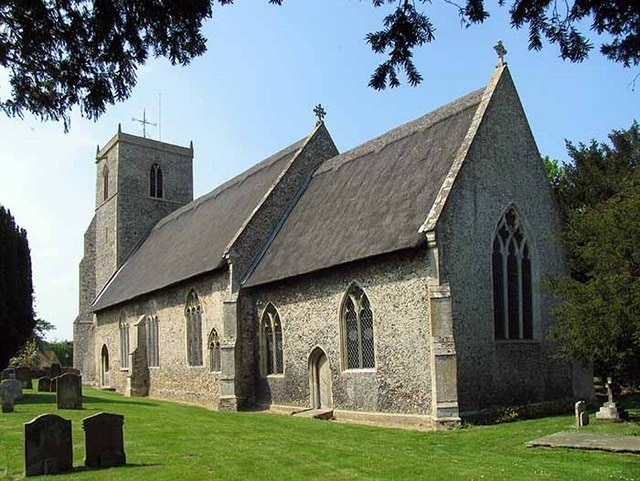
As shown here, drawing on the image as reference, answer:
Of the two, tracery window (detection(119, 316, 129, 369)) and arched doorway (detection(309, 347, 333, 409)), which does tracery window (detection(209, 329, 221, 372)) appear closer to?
arched doorway (detection(309, 347, 333, 409))

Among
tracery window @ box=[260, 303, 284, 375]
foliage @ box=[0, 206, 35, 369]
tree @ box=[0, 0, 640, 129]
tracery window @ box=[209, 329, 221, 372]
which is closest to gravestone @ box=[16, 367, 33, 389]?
foliage @ box=[0, 206, 35, 369]

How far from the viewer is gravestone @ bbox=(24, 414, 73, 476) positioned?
36.7 feet

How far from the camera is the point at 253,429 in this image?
56.2 feet

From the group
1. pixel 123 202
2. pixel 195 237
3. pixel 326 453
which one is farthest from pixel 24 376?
pixel 326 453

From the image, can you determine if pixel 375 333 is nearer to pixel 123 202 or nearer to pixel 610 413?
pixel 610 413

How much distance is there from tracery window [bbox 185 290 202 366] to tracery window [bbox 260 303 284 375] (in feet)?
14.0

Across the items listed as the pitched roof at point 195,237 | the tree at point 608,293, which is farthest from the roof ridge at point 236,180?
the tree at point 608,293

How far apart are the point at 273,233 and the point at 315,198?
78.8 inches

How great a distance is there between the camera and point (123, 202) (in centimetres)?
4234

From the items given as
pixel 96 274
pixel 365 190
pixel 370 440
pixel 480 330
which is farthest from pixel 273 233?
pixel 96 274

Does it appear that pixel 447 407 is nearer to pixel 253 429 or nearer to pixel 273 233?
pixel 253 429

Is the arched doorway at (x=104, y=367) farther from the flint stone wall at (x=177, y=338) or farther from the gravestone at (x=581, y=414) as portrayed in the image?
the gravestone at (x=581, y=414)

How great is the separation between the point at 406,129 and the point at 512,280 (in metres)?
6.65

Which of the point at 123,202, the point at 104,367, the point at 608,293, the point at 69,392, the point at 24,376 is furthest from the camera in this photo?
the point at 123,202
